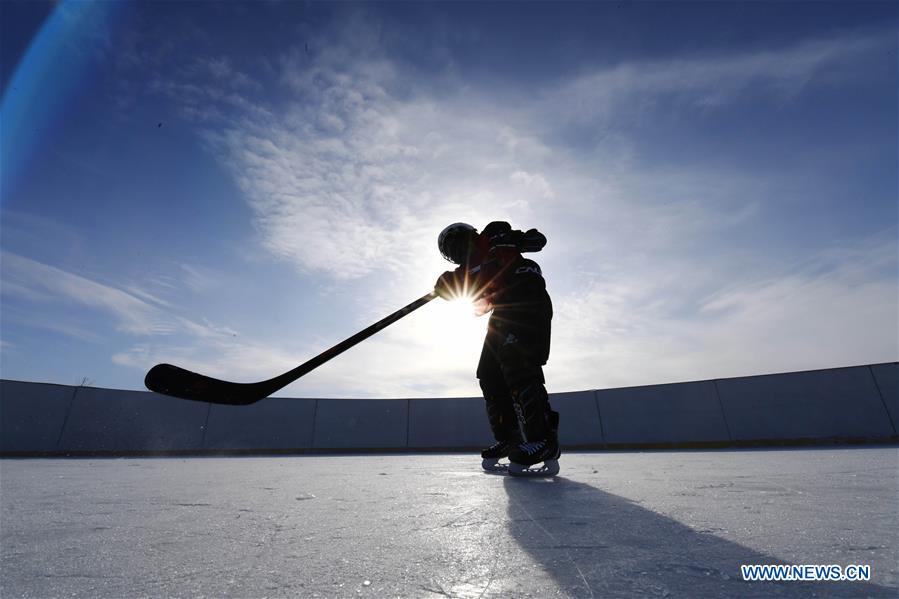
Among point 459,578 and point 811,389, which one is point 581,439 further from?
point 459,578

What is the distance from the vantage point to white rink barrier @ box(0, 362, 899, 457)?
6.45 metres

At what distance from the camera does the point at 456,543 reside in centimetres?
83

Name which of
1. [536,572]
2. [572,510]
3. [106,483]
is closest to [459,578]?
[536,572]

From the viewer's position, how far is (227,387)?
2133 mm

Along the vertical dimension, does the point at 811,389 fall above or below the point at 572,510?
above

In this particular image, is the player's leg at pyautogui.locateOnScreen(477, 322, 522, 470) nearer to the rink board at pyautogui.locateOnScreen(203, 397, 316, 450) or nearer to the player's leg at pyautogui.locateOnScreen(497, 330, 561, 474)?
the player's leg at pyautogui.locateOnScreen(497, 330, 561, 474)

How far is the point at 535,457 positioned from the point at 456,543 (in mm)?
1371

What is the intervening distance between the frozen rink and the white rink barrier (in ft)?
22.2

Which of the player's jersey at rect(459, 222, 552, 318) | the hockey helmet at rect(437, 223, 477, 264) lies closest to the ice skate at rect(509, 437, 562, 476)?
the player's jersey at rect(459, 222, 552, 318)

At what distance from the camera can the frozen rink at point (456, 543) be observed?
60 centimetres

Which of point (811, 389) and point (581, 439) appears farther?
point (581, 439)

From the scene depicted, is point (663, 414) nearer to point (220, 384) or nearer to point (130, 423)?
point (220, 384)

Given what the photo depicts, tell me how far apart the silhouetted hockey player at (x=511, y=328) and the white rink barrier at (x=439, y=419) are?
611 cm

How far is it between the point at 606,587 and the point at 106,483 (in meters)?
2.58
